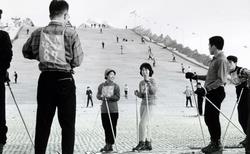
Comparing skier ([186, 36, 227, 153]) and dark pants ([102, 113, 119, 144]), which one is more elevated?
skier ([186, 36, 227, 153])

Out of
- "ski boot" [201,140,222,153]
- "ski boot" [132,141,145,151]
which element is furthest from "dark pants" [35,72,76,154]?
"ski boot" [132,141,145,151]

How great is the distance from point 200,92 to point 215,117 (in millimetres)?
456

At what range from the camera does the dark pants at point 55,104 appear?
538cm

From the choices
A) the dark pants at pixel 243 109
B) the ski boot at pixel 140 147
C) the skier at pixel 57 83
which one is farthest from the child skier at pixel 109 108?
the skier at pixel 57 83

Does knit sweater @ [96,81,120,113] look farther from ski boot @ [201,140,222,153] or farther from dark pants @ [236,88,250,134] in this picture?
ski boot @ [201,140,222,153]

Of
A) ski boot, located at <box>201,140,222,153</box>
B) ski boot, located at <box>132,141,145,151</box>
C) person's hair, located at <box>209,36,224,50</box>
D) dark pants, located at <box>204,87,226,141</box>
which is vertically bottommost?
ski boot, located at <box>132,141,145,151</box>

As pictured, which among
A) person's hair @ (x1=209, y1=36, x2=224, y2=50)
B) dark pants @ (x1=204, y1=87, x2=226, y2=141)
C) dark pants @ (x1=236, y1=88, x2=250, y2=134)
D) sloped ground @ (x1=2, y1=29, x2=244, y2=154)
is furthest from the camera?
sloped ground @ (x1=2, y1=29, x2=244, y2=154)

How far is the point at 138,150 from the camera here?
8.59 metres

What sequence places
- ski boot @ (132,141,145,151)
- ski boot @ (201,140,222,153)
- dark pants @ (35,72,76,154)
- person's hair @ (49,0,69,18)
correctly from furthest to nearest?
ski boot @ (132,141,145,151) → ski boot @ (201,140,222,153) → person's hair @ (49,0,69,18) → dark pants @ (35,72,76,154)

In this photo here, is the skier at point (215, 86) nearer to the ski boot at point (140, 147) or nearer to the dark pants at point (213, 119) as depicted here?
the dark pants at point (213, 119)

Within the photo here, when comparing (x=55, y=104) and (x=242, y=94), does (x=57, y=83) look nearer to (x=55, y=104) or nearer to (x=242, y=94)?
(x=55, y=104)

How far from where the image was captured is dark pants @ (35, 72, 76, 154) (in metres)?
5.38

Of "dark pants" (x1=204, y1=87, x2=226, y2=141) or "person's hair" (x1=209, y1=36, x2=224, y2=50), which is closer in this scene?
"dark pants" (x1=204, y1=87, x2=226, y2=141)

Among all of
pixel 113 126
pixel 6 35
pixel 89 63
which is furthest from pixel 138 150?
pixel 89 63
